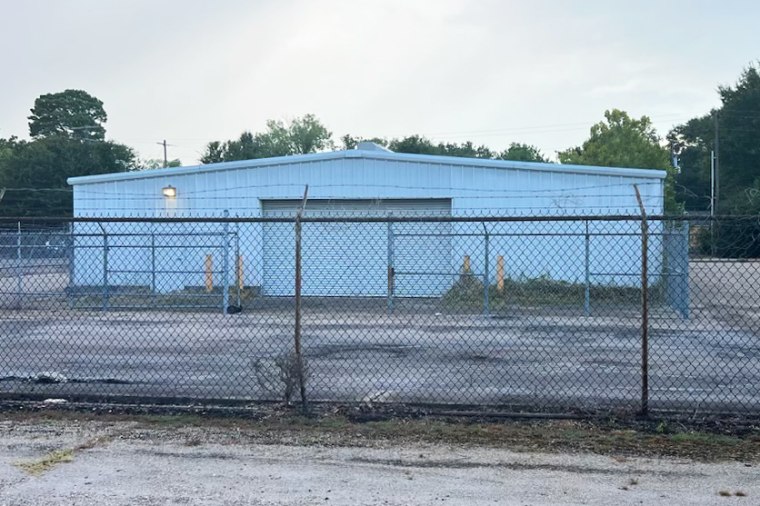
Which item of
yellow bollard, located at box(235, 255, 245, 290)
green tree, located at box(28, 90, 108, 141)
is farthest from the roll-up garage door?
green tree, located at box(28, 90, 108, 141)

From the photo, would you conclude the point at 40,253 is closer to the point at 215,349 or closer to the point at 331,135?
the point at 215,349

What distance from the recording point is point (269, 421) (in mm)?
7234

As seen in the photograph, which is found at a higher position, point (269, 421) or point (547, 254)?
point (547, 254)

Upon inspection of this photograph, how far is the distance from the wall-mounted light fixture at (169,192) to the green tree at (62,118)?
200 feet

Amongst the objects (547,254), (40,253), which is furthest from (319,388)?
(40,253)

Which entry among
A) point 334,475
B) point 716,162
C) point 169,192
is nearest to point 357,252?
point 169,192

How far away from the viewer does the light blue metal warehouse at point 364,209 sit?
72.0 ft

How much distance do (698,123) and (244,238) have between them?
6222cm

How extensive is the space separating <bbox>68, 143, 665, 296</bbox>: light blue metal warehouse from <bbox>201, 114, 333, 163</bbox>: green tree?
131 ft

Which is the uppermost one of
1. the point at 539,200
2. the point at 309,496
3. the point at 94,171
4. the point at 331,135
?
the point at 331,135

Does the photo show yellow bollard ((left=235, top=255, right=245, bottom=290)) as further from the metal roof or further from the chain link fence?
the metal roof

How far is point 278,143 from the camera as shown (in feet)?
242

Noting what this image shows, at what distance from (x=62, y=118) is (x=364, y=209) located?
6710cm

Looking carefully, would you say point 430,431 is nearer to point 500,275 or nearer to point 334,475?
point 334,475
